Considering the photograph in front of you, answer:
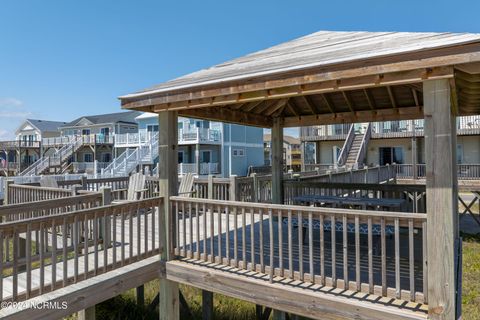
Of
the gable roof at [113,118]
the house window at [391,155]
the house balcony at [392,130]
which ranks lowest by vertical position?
the house window at [391,155]

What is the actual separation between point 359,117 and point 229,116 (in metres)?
3.10

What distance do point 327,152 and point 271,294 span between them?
922 inches

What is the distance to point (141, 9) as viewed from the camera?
12633mm

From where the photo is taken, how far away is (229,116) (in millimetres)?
6602

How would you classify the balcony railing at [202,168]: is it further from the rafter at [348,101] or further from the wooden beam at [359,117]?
the rafter at [348,101]

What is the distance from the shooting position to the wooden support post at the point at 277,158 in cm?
797

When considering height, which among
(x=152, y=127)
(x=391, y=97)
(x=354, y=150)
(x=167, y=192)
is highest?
(x=152, y=127)

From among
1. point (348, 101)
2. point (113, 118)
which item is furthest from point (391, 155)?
point (113, 118)

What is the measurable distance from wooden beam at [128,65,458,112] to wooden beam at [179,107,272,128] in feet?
2.26

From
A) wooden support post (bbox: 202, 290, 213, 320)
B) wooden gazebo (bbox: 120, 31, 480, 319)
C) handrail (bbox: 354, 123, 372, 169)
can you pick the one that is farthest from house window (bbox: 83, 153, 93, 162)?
wooden gazebo (bbox: 120, 31, 480, 319)

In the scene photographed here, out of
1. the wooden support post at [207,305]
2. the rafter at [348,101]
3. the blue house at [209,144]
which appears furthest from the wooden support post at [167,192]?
the blue house at [209,144]

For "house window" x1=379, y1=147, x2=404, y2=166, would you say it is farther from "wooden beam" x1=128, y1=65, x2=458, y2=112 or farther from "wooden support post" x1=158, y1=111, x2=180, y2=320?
"wooden beam" x1=128, y1=65, x2=458, y2=112

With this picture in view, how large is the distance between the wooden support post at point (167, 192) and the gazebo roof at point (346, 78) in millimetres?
299

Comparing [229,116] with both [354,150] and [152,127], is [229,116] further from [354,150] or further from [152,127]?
[152,127]
